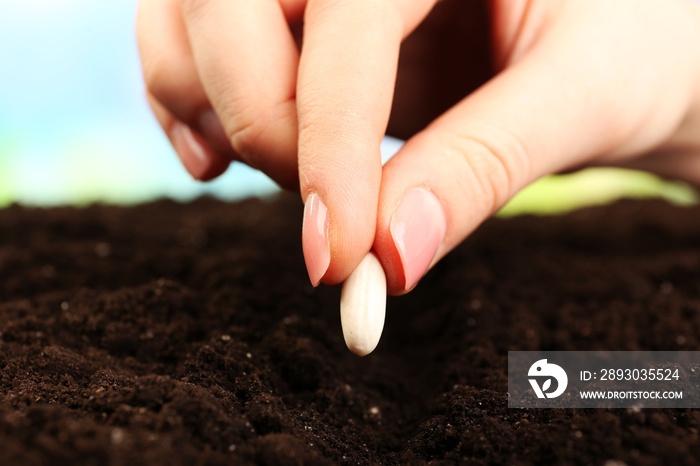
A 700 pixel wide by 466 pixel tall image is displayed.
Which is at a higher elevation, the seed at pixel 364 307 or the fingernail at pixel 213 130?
the fingernail at pixel 213 130

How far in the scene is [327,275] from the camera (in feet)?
2.76

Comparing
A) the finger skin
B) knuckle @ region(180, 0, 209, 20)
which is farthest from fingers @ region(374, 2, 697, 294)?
the finger skin

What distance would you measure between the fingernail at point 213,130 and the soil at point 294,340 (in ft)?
0.90

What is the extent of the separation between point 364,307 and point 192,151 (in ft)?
2.41

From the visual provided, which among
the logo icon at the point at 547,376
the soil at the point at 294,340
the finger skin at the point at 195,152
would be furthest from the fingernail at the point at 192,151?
the logo icon at the point at 547,376

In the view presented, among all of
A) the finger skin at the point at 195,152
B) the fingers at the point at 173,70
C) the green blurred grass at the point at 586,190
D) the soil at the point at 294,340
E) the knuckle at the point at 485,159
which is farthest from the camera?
the green blurred grass at the point at 586,190

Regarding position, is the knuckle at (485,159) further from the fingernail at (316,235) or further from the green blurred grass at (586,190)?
the green blurred grass at (586,190)

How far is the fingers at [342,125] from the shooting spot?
2.64 feet

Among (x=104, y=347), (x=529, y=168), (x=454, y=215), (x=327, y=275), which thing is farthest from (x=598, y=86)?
(x=104, y=347)

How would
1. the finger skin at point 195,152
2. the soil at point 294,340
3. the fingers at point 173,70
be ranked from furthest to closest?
the finger skin at point 195,152, the fingers at point 173,70, the soil at point 294,340

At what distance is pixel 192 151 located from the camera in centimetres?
135

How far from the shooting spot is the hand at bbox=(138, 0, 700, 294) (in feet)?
2.73

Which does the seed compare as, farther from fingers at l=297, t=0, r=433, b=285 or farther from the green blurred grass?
the green blurred grass

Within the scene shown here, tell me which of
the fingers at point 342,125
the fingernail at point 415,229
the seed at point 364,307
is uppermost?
the fingers at point 342,125
